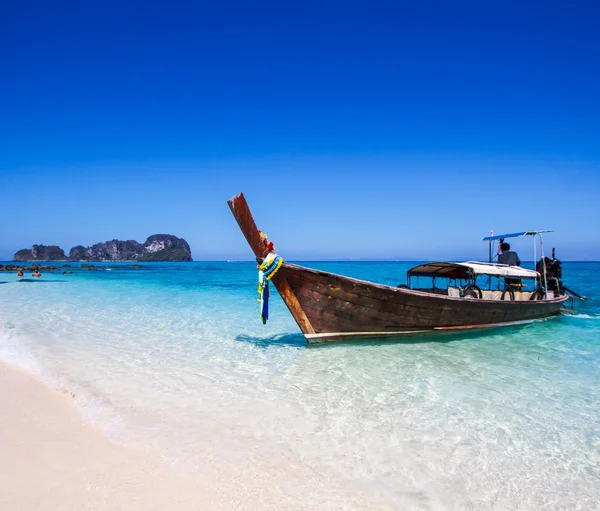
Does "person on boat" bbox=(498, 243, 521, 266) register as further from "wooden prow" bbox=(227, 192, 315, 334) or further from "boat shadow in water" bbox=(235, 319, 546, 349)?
"wooden prow" bbox=(227, 192, 315, 334)

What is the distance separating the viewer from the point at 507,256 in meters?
13.0

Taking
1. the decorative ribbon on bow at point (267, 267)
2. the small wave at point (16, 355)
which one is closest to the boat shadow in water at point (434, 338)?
the decorative ribbon on bow at point (267, 267)

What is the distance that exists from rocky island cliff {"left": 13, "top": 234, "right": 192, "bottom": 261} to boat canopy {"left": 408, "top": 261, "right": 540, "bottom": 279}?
13436cm

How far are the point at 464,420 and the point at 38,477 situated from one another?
4301mm

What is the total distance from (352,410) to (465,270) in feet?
24.7

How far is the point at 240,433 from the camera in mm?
4059

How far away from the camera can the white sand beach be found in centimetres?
267

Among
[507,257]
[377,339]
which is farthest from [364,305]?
[507,257]

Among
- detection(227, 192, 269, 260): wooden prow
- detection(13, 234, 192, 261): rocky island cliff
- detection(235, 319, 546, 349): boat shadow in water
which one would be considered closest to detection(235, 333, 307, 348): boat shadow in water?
detection(235, 319, 546, 349): boat shadow in water

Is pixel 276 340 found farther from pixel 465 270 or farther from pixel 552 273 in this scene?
pixel 552 273

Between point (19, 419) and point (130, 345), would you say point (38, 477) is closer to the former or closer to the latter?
point (19, 419)

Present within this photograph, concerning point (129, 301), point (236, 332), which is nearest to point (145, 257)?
point (129, 301)

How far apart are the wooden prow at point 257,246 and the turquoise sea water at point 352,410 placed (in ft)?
2.51

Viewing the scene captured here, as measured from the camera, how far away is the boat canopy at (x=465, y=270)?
10.3 m
